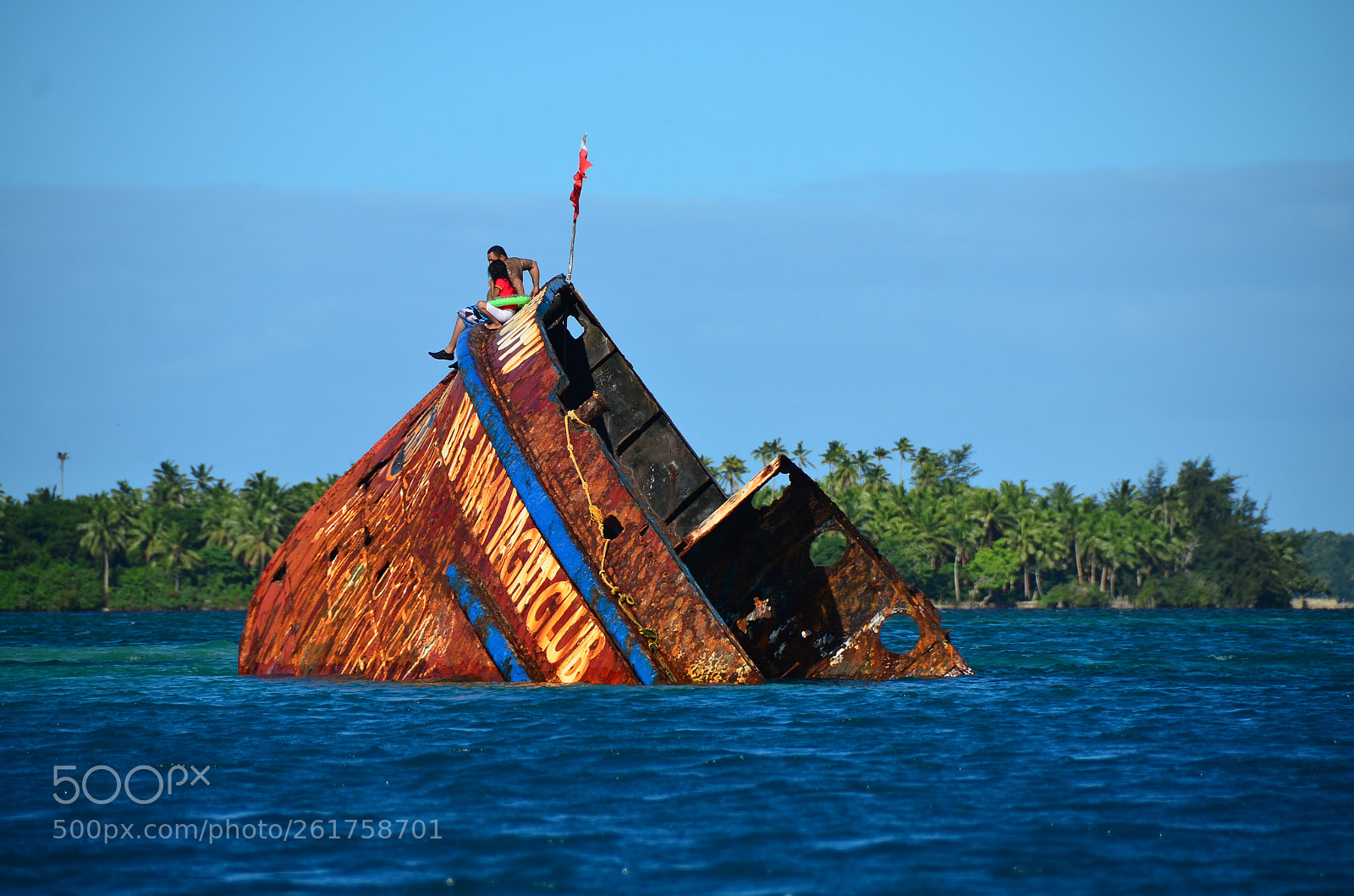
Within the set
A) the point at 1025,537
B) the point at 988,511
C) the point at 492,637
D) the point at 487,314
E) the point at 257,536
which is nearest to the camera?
the point at 492,637

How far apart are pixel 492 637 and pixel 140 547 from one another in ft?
221

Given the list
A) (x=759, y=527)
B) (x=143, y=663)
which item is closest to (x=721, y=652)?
(x=759, y=527)

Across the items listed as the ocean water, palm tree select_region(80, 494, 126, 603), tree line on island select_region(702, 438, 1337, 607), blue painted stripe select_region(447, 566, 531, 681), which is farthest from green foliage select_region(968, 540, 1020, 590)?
blue painted stripe select_region(447, 566, 531, 681)

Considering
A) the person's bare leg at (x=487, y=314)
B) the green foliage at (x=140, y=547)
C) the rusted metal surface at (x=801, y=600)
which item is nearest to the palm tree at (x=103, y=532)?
the green foliage at (x=140, y=547)

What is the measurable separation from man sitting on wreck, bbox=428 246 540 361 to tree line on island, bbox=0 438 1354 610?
52514 mm

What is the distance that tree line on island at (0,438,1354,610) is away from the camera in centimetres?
6888

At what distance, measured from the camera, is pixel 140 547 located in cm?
7112

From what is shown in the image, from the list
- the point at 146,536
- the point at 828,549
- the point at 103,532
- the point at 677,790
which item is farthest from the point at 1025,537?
the point at 677,790

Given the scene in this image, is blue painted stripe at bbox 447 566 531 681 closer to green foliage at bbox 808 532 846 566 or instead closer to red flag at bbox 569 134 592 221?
red flag at bbox 569 134 592 221

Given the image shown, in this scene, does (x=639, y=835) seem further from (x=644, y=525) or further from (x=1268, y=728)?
(x=1268, y=728)

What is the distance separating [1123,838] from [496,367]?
5.62 metres

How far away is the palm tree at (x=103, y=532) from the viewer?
69125mm

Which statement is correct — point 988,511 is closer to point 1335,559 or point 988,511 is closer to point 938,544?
point 938,544

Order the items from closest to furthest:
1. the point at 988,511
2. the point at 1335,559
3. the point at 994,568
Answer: the point at 994,568
the point at 988,511
the point at 1335,559
